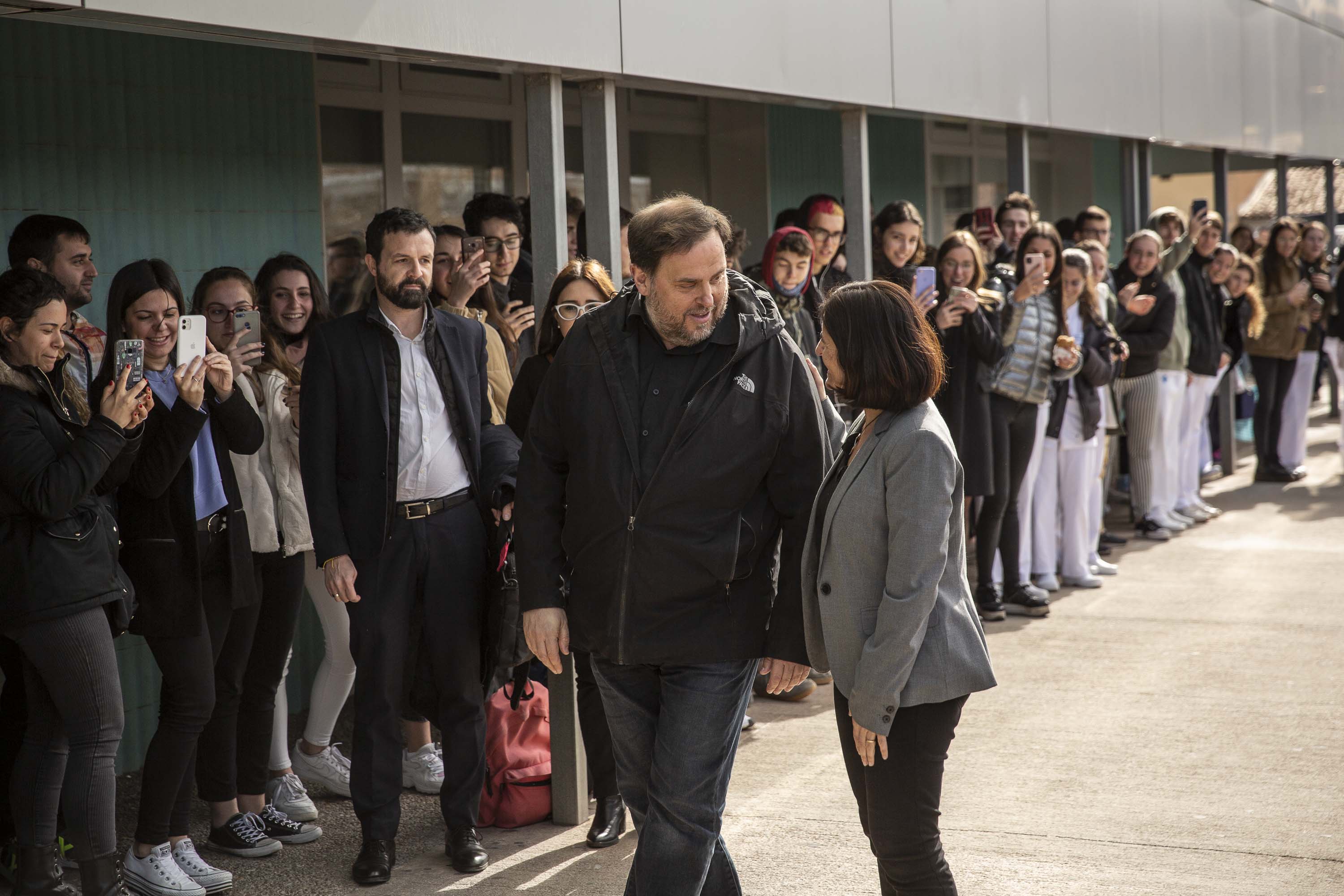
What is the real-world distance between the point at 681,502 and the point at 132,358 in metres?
1.68

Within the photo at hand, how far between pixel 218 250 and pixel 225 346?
1.37 metres

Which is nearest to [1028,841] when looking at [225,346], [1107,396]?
[225,346]

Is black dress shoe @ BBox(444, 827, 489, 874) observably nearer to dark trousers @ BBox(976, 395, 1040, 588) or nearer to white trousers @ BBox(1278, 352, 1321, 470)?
dark trousers @ BBox(976, 395, 1040, 588)

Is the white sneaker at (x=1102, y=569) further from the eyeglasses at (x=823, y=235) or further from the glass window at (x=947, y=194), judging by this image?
the glass window at (x=947, y=194)

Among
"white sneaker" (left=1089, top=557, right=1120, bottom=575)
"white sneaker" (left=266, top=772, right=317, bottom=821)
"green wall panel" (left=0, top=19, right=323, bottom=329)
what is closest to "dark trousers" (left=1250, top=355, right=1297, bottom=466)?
"white sneaker" (left=1089, top=557, right=1120, bottom=575)

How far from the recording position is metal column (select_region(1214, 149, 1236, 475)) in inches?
489

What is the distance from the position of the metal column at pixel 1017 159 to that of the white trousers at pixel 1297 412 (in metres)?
4.77

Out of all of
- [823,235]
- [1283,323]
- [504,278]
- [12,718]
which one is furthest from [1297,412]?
[12,718]

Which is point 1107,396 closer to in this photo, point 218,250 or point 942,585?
point 218,250

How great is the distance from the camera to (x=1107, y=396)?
8.55m

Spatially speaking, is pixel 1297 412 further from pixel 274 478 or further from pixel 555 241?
pixel 274 478

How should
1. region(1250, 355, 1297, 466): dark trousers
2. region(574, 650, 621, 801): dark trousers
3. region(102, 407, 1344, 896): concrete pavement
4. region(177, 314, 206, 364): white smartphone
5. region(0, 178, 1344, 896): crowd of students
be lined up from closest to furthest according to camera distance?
region(0, 178, 1344, 896): crowd of students < region(177, 314, 206, 364): white smartphone < region(102, 407, 1344, 896): concrete pavement < region(574, 650, 621, 801): dark trousers < region(1250, 355, 1297, 466): dark trousers

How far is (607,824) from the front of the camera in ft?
15.0

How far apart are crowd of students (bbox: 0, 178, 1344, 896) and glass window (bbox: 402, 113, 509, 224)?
910 mm
